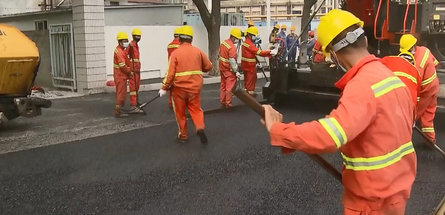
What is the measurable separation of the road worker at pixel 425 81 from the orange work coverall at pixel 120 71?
5191mm

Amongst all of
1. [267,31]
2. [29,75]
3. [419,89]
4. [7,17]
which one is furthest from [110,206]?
[267,31]

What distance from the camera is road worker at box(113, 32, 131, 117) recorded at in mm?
9320

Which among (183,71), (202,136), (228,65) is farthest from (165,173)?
(228,65)

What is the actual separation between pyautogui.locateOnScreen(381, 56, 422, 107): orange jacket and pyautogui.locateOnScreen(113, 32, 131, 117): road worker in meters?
5.30

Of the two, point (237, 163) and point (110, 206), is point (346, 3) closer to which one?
point (237, 163)

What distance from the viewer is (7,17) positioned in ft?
53.5

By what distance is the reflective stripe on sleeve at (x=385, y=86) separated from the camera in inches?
86.7

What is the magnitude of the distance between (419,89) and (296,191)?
2.10 m

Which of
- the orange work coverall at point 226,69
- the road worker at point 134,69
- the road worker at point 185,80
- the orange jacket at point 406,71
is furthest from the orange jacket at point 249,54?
the orange jacket at point 406,71

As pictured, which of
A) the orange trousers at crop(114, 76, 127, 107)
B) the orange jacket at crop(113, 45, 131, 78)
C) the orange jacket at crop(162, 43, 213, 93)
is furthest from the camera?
the orange trousers at crop(114, 76, 127, 107)

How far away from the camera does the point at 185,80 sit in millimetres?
7051

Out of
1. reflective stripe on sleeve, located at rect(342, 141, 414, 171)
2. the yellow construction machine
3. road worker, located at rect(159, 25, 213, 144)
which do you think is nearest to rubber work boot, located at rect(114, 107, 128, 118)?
the yellow construction machine

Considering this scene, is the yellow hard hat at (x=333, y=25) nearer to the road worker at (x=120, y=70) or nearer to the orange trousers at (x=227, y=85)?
the road worker at (x=120, y=70)

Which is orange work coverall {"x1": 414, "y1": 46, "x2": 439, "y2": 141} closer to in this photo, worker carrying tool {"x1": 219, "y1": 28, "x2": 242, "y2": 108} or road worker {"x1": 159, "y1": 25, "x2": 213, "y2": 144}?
road worker {"x1": 159, "y1": 25, "x2": 213, "y2": 144}
